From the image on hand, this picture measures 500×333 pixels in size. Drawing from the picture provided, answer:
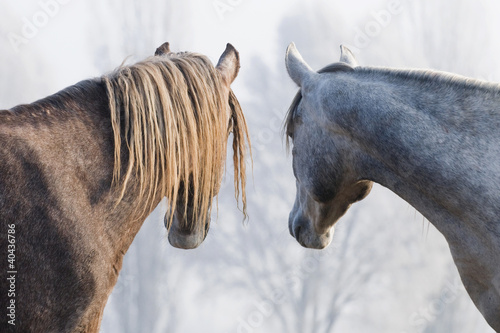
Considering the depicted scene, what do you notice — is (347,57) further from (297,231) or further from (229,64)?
(297,231)

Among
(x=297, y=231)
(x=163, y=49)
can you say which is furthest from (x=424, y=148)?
(x=297, y=231)

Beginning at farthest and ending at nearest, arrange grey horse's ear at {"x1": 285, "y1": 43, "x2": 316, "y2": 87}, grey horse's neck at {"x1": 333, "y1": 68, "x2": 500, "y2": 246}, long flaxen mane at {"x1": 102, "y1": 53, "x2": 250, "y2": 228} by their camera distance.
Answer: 1. grey horse's ear at {"x1": 285, "y1": 43, "x2": 316, "y2": 87}
2. grey horse's neck at {"x1": 333, "y1": 68, "x2": 500, "y2": 246}
3. long flaxen mane at {"x1": 102, "y1": 53, "x2": 250, "y2": 228}

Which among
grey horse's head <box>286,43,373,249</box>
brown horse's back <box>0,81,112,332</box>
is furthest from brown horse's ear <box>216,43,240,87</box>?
brown horse's back <box>0,81,112,332</box>

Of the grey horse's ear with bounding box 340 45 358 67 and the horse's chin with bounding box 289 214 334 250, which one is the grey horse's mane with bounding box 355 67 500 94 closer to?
the grey horse's ear with bounding box 340 45 358 67

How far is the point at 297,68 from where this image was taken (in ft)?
9.30

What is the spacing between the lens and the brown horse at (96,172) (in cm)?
149

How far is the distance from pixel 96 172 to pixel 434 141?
1218 millimetres

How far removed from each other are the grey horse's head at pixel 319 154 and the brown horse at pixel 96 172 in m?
0.50

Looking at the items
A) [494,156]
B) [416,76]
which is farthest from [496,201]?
[416,76]

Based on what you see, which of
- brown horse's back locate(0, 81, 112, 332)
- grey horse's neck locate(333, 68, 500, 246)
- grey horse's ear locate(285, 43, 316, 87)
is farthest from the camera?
grey horse's ear locate(285, 43, 316, 87)

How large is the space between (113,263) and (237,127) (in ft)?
2.51

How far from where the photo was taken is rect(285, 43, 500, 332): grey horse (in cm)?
198

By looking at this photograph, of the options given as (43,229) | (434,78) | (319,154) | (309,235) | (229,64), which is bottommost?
(309,235)

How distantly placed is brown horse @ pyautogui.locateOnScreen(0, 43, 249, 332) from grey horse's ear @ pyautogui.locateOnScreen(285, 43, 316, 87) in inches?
26.9
